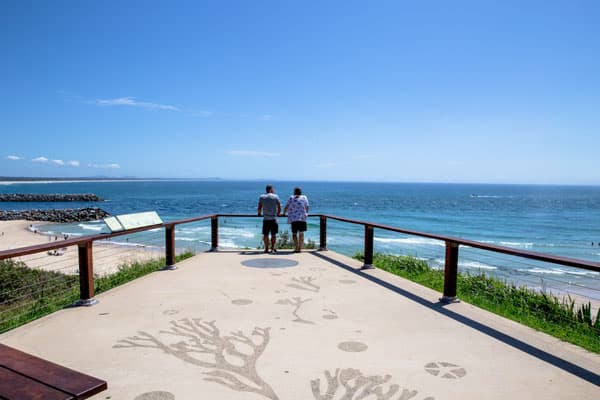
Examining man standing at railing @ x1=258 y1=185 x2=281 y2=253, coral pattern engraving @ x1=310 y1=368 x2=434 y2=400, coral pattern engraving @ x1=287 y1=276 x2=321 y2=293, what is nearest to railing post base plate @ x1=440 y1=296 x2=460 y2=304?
coral pattern engraving @ x1=287 y1=276 x2=321 y2=293

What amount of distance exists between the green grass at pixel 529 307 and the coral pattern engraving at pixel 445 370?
157cm

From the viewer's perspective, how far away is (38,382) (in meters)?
2.03

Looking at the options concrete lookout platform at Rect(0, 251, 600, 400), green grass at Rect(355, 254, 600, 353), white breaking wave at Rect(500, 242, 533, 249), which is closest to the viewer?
concrete lookout platform at Rect(0, 251, 600, 400)

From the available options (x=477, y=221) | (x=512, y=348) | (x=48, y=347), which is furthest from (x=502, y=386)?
(x=477, y=221)

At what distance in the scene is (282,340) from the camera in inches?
144

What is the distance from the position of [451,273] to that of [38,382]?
4.67 meters

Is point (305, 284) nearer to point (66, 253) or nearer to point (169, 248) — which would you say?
point (169, 248)

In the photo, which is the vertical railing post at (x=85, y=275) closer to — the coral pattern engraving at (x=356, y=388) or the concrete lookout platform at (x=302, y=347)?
the concrete lookout platform at (x=302, y=347)

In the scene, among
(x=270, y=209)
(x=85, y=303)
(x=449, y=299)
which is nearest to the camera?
(x=85, y=303)

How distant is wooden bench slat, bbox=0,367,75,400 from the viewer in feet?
6.14

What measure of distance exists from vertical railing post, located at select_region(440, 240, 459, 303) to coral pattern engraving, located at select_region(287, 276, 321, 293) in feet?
6.05

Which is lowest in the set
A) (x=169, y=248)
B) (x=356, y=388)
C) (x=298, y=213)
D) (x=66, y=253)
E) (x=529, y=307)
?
(x=66, y=253)

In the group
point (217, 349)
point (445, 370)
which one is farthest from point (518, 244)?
point (217, 349)

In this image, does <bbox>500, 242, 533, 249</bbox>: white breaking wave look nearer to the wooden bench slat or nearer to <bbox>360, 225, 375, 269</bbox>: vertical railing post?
<bbox>360, 225, 375, 269</bbox>: vertical railing post
